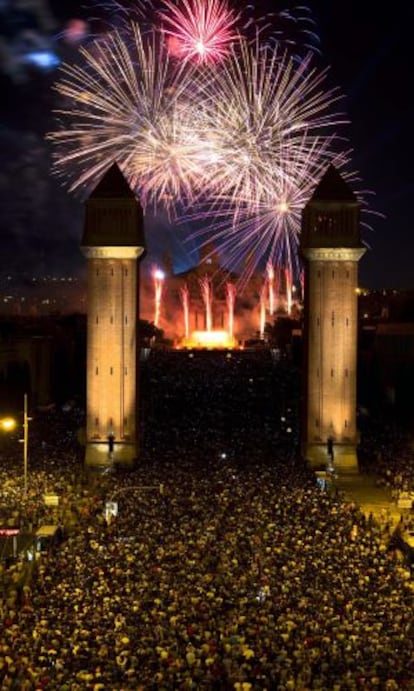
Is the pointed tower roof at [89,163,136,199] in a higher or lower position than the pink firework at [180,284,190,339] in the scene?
higher

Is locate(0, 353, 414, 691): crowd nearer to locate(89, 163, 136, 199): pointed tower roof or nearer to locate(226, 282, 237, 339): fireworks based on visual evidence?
locate(89, 163, 136, 199): pointed tower roof

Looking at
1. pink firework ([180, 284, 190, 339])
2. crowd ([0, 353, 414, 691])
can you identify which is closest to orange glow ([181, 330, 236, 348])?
pink firework ([180, 284, 190, 339])

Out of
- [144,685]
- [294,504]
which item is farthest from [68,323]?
[144,685]

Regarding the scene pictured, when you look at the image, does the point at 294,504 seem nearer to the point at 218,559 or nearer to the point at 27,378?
the point at 218,559

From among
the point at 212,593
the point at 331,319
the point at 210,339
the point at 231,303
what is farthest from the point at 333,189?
the point at 210,339

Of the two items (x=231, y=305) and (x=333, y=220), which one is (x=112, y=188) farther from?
(x=231, y=305)

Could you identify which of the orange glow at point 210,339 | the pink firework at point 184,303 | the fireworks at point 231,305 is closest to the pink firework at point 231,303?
the fireworks at point 231,305
